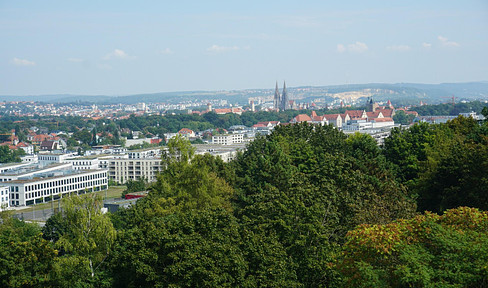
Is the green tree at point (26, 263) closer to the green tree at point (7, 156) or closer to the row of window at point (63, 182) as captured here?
the row of window at point (63, 182)

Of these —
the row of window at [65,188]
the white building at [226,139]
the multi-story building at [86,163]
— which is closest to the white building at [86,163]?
the multi-story building at [86,163]

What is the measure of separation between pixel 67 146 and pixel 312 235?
100198 millimetres

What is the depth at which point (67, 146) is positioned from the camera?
112m

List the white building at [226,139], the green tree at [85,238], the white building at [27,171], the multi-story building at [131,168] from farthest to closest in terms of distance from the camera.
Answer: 1. the white building at [226,139]
2. the multi-story building at [131,168]
3. the white building at [27,171]
4. the green tree at [85,238]

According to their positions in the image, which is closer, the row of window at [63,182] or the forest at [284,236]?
the forest at [284,236]

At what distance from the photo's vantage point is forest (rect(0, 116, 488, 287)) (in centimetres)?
1430

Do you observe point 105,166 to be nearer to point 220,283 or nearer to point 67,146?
point 67,146

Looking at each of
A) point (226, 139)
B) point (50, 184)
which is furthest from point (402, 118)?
point (50, 184)

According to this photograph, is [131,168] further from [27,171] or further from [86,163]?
[27,171]

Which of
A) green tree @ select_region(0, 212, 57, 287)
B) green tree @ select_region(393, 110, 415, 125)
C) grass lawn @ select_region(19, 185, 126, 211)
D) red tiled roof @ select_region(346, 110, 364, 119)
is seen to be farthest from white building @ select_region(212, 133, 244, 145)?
green tree @ select_region(0, 212, 57, 287)

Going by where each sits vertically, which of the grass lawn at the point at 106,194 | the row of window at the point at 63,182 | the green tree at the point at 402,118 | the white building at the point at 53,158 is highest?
the green tree at the point at 402,118

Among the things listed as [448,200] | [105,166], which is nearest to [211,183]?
[448,200]

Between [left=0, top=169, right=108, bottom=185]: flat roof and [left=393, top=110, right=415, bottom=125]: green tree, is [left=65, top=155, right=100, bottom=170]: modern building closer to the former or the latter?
[left=0, top=169, right=108, bottom=185]: flat roof

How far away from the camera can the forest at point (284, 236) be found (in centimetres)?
1430
